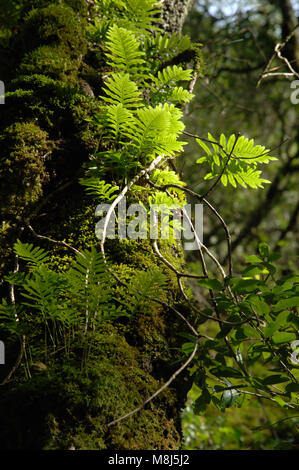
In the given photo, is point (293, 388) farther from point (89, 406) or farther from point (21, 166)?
point (21, 166)

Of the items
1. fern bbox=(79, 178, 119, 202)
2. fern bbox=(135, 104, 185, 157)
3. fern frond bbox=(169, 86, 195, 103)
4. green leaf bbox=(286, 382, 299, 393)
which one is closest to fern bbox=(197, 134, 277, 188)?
fern bbox=(135, 104, 185, 157)

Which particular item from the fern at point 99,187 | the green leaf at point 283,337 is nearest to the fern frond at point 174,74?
the fern at point 99,187

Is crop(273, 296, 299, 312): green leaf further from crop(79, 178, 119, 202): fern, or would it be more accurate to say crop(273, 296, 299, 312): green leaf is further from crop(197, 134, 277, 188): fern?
crop(79, 178, 119, 202): fern

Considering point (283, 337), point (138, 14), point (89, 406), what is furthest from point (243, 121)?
point (89, 406)

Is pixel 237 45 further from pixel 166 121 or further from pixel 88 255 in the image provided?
pixel 88 255

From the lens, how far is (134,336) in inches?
53.8

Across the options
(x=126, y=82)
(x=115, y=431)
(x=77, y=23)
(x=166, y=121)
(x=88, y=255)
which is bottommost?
(x=115, y=431)

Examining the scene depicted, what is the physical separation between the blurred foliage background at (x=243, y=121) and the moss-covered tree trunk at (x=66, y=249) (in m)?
1.85

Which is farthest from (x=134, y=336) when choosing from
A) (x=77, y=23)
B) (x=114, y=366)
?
(x=77, y=23)

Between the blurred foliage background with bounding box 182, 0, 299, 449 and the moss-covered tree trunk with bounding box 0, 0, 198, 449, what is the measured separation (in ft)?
6.06

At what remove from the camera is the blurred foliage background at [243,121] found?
427 centimetres

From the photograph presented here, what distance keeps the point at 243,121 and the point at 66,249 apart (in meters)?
5.62

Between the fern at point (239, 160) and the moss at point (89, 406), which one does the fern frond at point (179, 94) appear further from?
the moss at point (89, 406)

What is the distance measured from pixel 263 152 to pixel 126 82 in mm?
720
